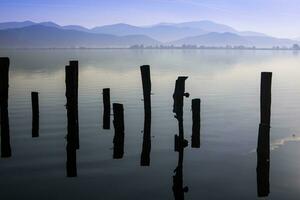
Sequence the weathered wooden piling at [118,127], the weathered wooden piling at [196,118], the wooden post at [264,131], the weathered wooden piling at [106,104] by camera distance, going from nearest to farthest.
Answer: the wooden post at [264,131] → the weathered wooden piling at [118,127] → the weathered wooden piling at [196,118] → the weathered wooden piling at [106,104]

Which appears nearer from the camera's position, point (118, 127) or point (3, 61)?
point (118, 127)

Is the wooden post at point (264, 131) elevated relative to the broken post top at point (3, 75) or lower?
lower

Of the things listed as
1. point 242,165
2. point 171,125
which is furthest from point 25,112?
point 242,165

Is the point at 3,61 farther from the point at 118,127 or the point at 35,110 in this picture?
the point at 118,127

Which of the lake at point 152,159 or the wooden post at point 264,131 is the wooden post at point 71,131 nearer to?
the lake at point 152,159

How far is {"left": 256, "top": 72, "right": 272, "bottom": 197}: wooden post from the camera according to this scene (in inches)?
497

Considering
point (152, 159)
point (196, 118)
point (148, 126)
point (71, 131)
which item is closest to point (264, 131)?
point (196, 118)

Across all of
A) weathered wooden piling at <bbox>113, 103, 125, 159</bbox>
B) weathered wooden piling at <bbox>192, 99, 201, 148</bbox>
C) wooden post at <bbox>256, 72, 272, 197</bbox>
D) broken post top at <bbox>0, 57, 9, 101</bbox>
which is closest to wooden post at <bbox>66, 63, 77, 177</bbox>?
weathered wooden piling at <bbox>113, 103, 125, 159</bbox>

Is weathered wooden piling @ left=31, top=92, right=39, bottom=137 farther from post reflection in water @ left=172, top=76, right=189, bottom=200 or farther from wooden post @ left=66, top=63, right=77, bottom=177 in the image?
post reflection in water @ left=172, top=76, right=189, bottom=200

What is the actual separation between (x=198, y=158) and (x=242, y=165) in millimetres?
1871

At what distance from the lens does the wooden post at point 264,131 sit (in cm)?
1262

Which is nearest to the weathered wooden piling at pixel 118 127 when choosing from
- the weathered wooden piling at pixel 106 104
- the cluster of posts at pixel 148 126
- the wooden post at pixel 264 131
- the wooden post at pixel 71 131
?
the cluster of posts at pixel 148 126

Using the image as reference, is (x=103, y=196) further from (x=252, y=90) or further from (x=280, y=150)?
(x=252, y=90)

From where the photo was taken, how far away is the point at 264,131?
12703mm
